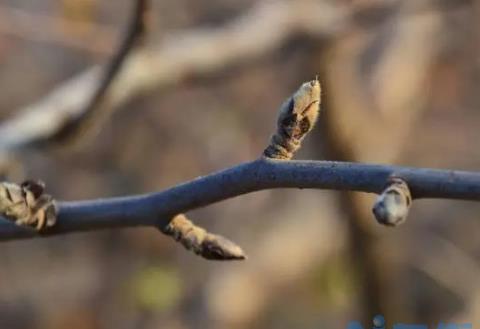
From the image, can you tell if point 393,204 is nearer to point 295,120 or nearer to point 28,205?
point 295,120

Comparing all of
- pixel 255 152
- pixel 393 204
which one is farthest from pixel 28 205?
pixel 255 152

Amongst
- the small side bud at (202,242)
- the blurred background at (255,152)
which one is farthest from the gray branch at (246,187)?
the blurred background at (255,152)

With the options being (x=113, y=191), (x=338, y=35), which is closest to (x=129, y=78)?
(x=338, y=35)

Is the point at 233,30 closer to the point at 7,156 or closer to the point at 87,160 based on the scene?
the point at 7,156

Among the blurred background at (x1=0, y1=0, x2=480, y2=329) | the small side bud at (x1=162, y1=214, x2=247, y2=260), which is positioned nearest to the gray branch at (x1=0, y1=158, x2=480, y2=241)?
the small side bud at (x1=162, y1=214, x2=247, y2=260)

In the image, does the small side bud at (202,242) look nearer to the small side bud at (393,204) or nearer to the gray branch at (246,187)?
the gray branch at (246,187)

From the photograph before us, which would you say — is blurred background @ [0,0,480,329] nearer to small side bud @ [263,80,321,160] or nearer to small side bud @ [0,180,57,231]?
small side bud @ [0,180,57,231]
